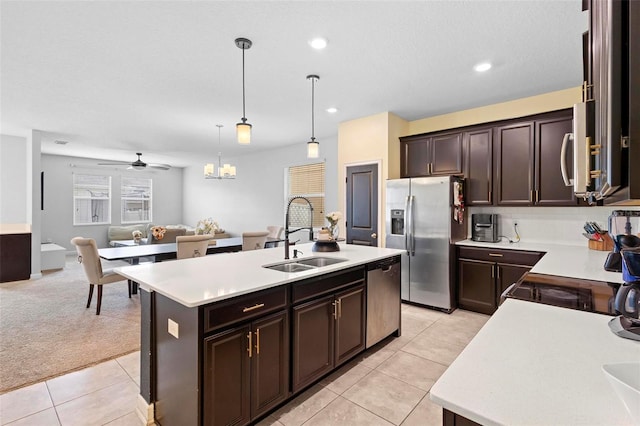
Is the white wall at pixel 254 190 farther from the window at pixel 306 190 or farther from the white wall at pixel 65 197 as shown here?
the white wall at pixel 65 197

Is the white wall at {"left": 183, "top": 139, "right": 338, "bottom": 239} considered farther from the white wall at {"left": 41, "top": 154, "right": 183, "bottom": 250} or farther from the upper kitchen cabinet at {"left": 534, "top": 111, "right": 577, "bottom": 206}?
the upper kitchen cabinet at {"left": 534, "top": 111, "right": 577, "bottom": 206}

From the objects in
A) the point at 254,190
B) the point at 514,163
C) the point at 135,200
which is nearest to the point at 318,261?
the point at 514,163

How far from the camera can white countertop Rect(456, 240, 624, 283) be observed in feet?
6.75

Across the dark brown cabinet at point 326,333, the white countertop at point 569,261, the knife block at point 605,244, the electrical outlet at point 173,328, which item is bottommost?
the dark brown cabinet at point 326,333

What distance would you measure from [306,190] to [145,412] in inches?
194

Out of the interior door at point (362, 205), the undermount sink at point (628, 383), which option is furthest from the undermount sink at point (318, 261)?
the undermount sink at point (628, 383)

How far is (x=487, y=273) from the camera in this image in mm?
3713

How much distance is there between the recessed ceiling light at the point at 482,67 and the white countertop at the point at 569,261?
6.15ft

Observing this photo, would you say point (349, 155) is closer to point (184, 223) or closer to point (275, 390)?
point (275, 390)

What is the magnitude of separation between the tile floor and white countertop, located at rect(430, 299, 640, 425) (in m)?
1.18

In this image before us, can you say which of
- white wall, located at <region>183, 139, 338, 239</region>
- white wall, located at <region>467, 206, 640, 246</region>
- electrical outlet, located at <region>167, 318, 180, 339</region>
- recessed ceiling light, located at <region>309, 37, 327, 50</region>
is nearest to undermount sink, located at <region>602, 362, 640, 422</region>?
electrical outlet, located at <region>167, 318, 180, 339</region>

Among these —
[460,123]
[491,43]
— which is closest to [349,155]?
[460,123]

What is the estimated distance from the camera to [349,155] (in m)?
4.73

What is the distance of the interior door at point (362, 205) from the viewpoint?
14.6ft
